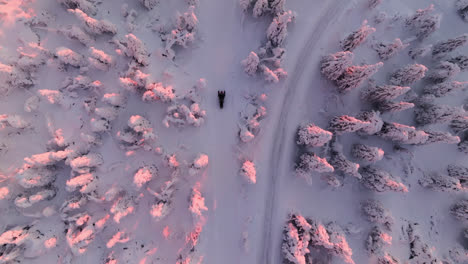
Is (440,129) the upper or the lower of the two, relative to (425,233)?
upper

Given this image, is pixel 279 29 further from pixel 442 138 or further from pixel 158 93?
pixel 442 138

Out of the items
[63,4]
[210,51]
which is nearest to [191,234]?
[210,51]

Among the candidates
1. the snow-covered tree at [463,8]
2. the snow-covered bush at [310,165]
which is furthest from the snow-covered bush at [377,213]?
the snow-covered tree at [463,8]

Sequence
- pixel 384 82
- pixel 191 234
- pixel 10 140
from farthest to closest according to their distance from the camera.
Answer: pixel 384 82, pixel 10 140, pixel 191 234

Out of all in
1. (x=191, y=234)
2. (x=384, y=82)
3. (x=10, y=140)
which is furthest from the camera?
(x=384, y=82)

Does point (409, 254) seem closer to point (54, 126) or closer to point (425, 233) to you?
point (425, 233)
